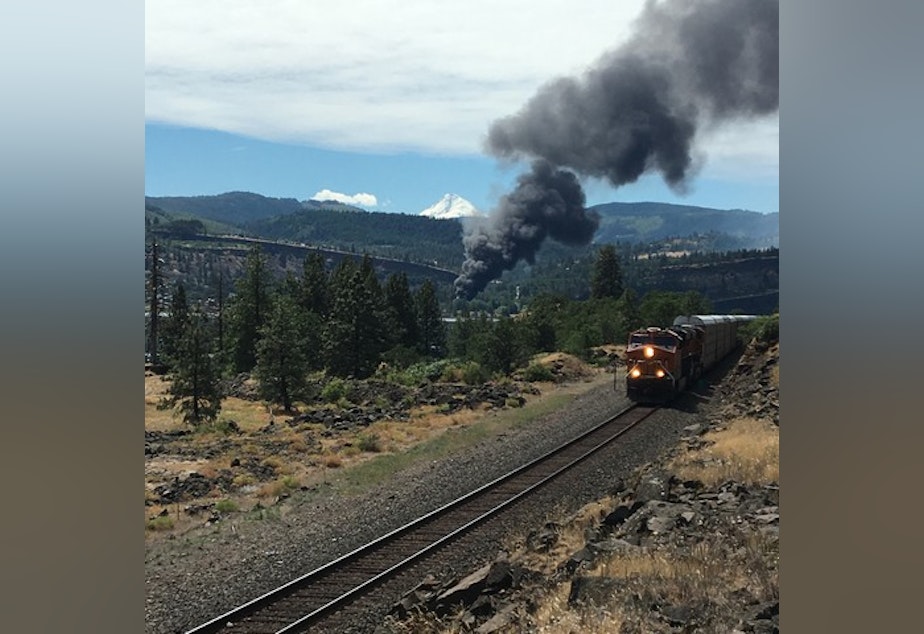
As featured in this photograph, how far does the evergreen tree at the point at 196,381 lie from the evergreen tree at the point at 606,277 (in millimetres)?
13824

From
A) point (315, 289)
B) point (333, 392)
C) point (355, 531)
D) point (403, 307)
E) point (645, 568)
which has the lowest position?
point (333, 392)

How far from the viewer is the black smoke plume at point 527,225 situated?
45.2 metres

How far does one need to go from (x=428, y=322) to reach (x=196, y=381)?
14391 millimetres

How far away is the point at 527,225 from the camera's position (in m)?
47.6

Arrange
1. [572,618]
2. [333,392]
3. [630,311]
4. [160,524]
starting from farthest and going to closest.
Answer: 1. [333,392]
2. [630,311]
3. [160,524]
4. [572,618]

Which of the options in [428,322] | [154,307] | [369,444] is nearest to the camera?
[369,444]

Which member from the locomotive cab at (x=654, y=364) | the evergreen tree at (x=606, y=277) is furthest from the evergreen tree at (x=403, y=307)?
the locomotive cab at (x=654, y=364)

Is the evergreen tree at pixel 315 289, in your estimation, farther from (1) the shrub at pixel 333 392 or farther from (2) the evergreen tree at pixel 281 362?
(2) the evergreen tree at pixel 281 362

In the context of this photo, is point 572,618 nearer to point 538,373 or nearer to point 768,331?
point 538,373

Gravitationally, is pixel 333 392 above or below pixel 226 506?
below

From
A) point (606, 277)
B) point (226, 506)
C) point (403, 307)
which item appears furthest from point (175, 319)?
point (226, 506)
